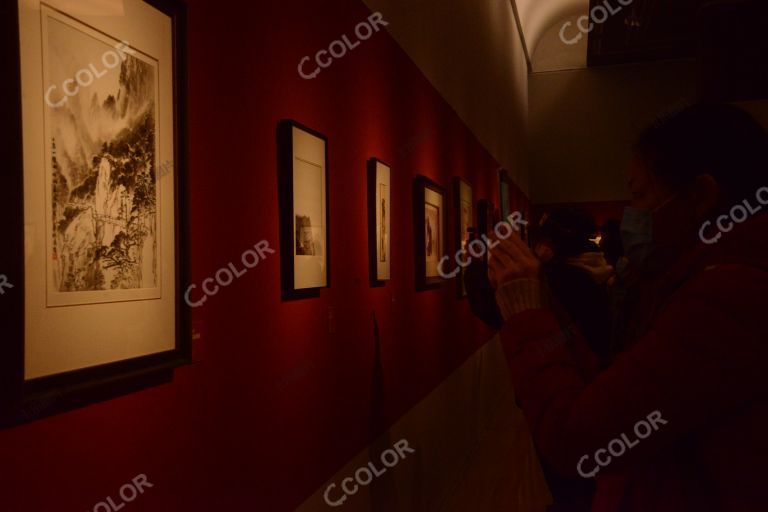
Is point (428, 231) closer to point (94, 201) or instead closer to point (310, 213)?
point (310, 213)

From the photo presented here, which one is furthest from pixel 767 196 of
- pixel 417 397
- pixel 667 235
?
pixel 417 397

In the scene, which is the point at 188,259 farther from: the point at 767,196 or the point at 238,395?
the point at 767,196

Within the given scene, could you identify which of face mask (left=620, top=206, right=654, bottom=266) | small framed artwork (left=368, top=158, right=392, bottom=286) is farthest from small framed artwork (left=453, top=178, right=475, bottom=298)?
face mask (left=620, top=206, right=654, bottom=266)

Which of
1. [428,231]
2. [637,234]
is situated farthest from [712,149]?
[428,231]

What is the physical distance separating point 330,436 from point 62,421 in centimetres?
145

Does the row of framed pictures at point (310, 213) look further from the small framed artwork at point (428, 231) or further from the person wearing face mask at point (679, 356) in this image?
the person wearing face mask at point (679, 356)

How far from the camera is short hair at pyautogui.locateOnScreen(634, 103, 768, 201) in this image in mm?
1064

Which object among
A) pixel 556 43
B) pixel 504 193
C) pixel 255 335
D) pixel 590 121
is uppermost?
pixel 556 43

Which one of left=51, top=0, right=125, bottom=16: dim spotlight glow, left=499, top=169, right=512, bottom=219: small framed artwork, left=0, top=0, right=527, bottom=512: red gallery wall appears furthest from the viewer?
left=499, top=169, right=512, bottom=219: small framed artwork

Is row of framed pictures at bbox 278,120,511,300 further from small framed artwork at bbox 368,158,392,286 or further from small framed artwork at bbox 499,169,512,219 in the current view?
small framed artwork at bbox 499,169,512,219

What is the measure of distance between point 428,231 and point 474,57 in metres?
2.93

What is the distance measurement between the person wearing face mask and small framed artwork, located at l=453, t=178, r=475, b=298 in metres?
3.95

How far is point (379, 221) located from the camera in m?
3.21

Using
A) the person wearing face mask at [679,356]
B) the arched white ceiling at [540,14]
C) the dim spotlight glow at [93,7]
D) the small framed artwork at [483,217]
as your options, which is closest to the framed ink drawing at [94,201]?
the dim spotlight glow at [93,7]
